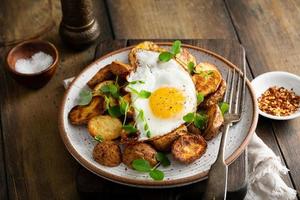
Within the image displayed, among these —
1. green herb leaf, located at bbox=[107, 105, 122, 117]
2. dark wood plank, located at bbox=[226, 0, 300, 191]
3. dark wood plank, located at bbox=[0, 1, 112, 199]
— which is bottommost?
dark wood plank, located at bbox=[0, 1, 112, 199]

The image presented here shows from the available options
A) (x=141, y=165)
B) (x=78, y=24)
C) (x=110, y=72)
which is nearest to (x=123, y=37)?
(x=78, y=24)

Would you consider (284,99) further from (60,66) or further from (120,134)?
(60,66)

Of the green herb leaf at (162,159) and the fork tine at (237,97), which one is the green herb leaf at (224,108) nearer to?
the fork tine at (237,97)

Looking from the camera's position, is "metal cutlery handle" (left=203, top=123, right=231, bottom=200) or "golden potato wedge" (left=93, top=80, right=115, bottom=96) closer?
"metal cutlery handle" (left=203, top=123, right=231, bottom=200)

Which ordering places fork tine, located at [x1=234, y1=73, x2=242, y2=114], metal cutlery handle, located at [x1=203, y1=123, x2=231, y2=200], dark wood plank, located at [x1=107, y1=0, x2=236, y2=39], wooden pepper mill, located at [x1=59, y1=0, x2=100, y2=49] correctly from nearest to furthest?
1. metal cutlery handle, located at [x1=203, y1=123, x2=231, y2=200]
2. fork tine, located at [x1=234, y1=73, x2=242, y2=114]
3. wooden pepper mill, located at [x1=59, y1=0, x2=100, y2=49]
4. dark wood plank, located at [x1=107, y1=0, x2=236, y2=39]

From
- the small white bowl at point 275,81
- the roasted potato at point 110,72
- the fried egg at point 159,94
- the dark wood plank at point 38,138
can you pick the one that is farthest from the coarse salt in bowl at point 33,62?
the small white bowl at point 275,81

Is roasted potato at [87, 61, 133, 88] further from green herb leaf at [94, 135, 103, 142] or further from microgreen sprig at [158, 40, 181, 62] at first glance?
green herb leaf at [94, 135, 103, 142]

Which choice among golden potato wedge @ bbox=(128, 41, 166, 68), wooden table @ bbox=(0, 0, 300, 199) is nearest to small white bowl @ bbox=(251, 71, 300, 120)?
wooden table @ bbox=(0, 0, 300, 199)
